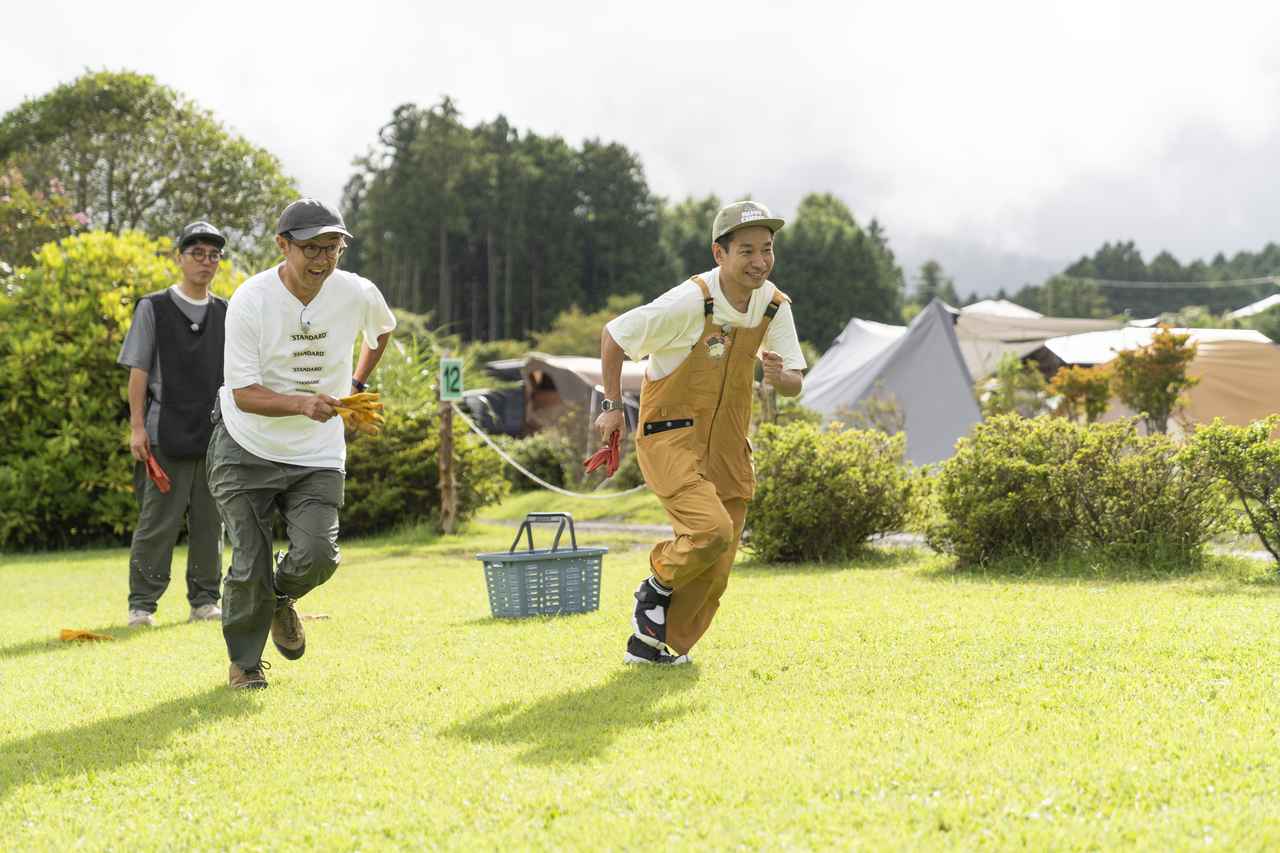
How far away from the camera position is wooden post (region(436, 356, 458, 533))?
15445 millimetres

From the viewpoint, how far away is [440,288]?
2621 inches

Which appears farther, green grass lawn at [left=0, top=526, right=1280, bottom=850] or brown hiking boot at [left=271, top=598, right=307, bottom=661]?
brown hiking boot at [left=271, top=598, right=307, bottom=661]

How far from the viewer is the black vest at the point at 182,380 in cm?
828

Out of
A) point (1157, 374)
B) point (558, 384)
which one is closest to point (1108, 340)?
point (1157, 374)

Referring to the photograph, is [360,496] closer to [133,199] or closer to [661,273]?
[133,199]

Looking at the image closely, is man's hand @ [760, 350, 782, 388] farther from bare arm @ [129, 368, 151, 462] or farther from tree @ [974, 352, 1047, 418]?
tree @ [974, 352, 1047, 418]

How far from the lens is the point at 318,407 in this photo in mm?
5230

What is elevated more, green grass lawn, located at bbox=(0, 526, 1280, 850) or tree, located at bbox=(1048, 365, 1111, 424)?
tree, located at bbox=(1048, 365, 1111, 424)

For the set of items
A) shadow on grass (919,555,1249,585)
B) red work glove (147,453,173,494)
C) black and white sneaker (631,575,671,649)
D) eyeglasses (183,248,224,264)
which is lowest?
shadow on grass (919,555,1249,585)

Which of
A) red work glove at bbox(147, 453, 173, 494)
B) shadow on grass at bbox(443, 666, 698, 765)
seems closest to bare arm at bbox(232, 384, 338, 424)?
shadow on grass at bbox(443, 666, 698, 765)

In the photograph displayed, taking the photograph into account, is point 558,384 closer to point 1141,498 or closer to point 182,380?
point 1141,498

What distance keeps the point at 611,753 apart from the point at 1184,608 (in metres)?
4.16

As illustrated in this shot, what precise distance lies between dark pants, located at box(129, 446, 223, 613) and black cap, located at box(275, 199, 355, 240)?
11.5 feet

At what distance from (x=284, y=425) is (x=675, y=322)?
1824 mm
